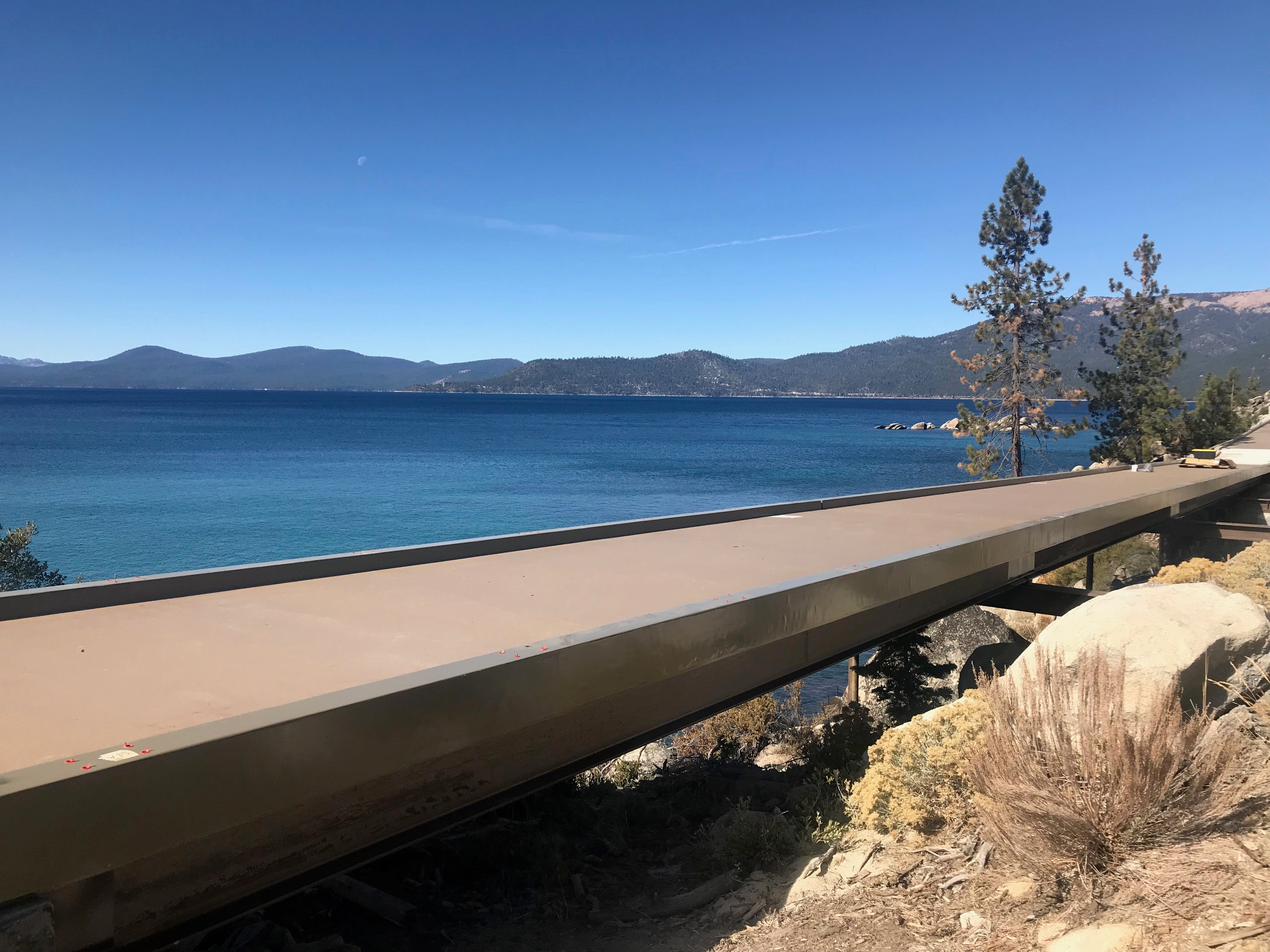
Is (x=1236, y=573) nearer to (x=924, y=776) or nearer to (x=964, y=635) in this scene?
(x=964, y=635)

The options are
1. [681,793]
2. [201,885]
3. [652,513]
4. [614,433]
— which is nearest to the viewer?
[201,885]

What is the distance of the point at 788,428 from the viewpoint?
385 ft

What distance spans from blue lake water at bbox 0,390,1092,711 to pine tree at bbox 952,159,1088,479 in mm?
10357

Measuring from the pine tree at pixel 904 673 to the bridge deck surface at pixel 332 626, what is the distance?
2902 mm

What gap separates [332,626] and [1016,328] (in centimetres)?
3482

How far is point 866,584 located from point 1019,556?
3493mm

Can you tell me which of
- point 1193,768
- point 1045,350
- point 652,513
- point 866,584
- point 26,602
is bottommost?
point 652,513

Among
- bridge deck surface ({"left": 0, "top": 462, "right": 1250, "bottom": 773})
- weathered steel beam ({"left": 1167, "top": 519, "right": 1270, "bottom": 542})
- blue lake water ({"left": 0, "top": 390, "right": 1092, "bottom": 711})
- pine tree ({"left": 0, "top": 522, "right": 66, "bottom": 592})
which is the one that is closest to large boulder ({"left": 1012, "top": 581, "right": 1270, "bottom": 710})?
bridge deck surface ({"left": 0, "top": 462, "right": 1250, "bottom": 773})

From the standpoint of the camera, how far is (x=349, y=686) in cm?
378

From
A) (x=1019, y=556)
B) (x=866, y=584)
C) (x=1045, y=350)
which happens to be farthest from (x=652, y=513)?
(x=866, y=584)

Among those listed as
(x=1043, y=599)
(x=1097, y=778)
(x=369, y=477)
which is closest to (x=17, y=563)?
(x=1043, y=599)

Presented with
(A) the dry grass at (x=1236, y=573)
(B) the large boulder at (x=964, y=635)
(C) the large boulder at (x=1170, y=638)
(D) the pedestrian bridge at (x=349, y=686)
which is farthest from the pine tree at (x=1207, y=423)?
(C) the large boulder at (x=1170, y=638)

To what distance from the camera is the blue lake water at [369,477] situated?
3162 centimetres

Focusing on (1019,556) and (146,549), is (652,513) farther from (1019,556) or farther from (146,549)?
(1019,556)
